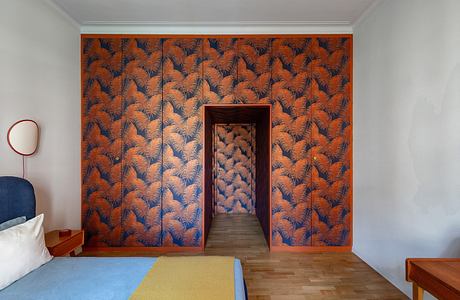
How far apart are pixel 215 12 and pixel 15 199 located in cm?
288

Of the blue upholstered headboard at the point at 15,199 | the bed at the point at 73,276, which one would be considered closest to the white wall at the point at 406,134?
the bed at the point at 73,276

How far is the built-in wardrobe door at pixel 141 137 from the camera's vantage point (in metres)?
3.23

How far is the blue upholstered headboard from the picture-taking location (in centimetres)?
183

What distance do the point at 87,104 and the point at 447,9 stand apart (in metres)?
4.02

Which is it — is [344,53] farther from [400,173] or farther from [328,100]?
[400,173]

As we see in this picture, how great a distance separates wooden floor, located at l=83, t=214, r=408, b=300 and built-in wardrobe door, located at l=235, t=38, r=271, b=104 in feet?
7.00

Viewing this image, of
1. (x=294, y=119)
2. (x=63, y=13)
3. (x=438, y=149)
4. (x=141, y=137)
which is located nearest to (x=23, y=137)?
(x=141, y=137)

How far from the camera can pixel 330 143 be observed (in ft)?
10.7

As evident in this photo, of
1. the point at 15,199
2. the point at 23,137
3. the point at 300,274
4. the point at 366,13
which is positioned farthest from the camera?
the point at 366,13

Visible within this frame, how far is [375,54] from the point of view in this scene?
2762 millimetres

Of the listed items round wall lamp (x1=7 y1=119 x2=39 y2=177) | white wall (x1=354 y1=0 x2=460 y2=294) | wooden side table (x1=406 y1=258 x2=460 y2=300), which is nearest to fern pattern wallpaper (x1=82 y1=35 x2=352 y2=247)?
white wall (x1=354 y1=0 x2=460 y2=294)

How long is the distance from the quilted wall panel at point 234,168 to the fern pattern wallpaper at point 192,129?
214 centimetres

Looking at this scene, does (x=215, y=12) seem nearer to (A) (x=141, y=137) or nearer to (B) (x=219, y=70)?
(B) (x=219, y=70)

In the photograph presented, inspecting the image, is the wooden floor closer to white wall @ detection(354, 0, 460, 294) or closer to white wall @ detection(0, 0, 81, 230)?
white wall @ detection(354, 0, 460, 294)
